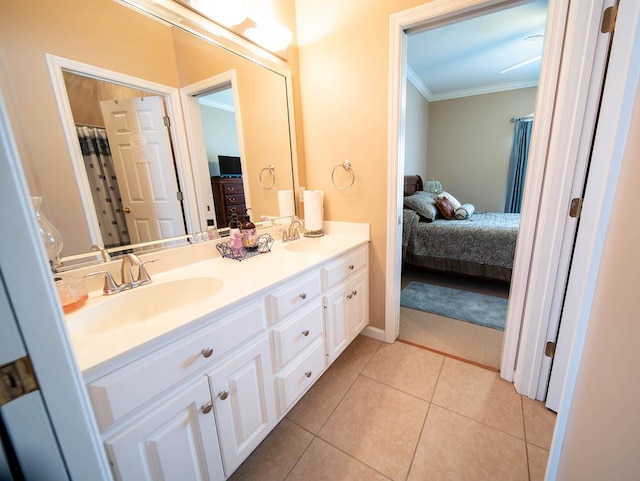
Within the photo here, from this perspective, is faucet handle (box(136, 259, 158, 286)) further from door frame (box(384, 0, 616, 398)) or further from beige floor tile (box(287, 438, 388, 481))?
door frame (box(384, 0, 616, 398))

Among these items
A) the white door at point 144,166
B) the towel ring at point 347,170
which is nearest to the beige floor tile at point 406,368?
the towel ring at point 347,170

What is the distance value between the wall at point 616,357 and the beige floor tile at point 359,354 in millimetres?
1282

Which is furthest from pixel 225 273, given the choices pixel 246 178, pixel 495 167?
pixel 495 167

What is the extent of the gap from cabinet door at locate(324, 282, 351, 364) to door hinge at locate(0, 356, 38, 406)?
1.14 metres

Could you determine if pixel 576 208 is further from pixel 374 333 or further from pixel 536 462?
pixel 374 333

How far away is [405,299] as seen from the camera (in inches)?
102

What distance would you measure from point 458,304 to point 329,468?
1864mm

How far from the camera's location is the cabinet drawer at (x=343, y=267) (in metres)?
1.41

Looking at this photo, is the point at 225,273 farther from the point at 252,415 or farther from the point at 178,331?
the point at 252,415

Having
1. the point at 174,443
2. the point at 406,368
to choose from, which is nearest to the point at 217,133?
the point at 174,443

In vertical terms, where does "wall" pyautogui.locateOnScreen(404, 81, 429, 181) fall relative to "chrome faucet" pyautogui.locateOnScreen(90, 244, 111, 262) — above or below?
above

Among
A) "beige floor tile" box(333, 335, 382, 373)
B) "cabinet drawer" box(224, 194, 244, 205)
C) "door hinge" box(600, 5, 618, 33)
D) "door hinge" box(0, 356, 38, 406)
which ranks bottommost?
"beige floor tile" box(333, 335, 382, 373)

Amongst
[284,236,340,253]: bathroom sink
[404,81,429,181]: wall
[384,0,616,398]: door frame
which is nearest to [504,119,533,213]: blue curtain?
[404,81,429,181]: wall

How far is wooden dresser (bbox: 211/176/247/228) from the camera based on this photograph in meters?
1.48
